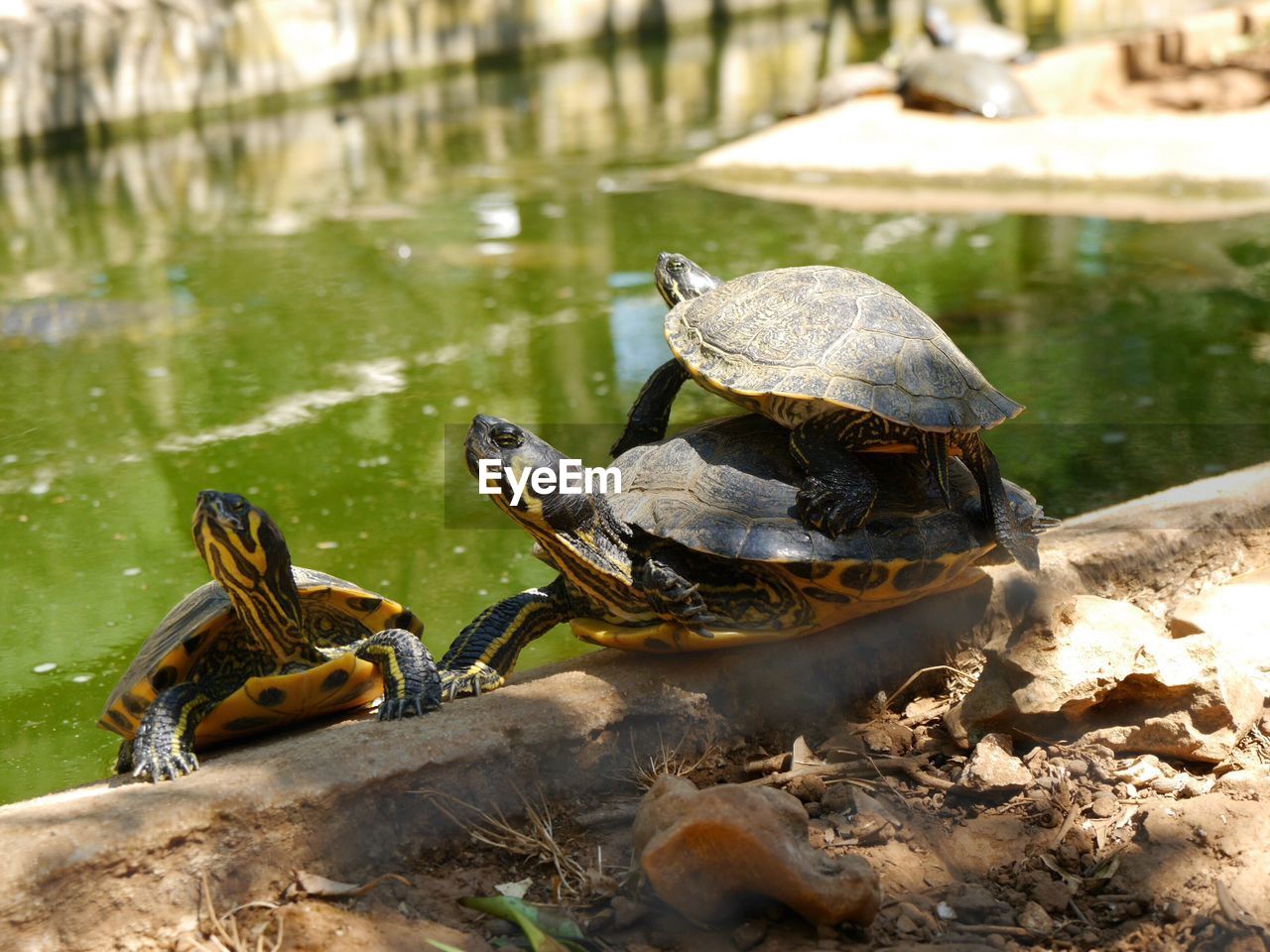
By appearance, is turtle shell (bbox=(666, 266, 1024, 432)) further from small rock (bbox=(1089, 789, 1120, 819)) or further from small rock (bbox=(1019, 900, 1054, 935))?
small rock (bbox=(1019, 900, 1054, 935))

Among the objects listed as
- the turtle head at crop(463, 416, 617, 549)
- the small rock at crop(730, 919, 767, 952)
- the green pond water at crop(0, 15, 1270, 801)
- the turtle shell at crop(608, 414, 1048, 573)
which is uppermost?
the turtle head at crop(463, 416, 617, 549)

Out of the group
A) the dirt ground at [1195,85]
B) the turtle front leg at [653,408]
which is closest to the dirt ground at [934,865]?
the turtle front leg at [653,408]

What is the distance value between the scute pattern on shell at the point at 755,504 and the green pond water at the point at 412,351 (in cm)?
75

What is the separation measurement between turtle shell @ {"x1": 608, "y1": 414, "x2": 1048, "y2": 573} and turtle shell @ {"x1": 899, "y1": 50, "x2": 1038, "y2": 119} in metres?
9.74

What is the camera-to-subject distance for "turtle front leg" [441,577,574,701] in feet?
9.86

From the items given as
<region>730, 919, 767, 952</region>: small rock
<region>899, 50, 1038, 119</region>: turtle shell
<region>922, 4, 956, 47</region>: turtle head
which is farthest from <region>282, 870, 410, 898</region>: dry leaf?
<region>922, 4, 956, 47</region>: turtle head

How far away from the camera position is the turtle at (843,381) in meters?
2.96

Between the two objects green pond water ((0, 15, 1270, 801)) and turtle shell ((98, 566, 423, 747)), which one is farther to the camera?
green pond water ((0, 15, 1270, 801))

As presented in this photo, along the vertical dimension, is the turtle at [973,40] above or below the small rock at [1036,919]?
above

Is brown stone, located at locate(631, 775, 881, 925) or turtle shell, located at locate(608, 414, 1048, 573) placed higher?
turtle shell, located at locate(608, 414, 1048, 573)

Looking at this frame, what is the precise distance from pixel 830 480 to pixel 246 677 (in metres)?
1.50

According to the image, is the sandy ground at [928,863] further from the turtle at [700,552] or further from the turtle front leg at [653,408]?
the turtle front leg at [653,408]

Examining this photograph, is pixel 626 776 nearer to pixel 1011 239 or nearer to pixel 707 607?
pixel 707 607

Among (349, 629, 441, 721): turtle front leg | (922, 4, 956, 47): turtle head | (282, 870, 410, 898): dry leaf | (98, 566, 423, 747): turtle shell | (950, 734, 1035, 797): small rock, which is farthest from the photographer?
(922, 4, 956, 47): turtle head
